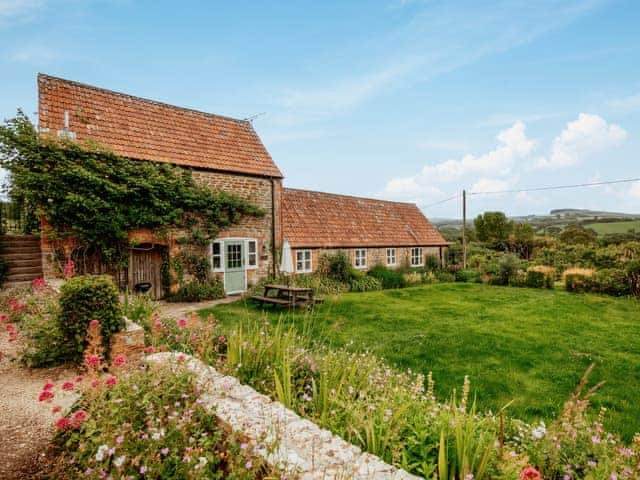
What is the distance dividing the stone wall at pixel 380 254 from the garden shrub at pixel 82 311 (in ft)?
36.2

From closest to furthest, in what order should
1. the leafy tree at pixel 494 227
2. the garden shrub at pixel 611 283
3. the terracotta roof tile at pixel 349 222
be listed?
the garden shrub at pixel 611 283 < the terracotta roof tile at pixel 349 222 < the leafy tree at pixel 494 227

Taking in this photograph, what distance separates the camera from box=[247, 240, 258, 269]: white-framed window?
14695mm

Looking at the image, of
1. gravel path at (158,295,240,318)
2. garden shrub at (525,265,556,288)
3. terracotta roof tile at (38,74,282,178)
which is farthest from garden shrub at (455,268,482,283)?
gravel path at (158,295,240,318)

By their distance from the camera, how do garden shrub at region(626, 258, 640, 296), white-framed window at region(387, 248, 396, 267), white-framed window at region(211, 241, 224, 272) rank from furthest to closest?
white-framed window at region(387, 248, 396, 267), garden shrub at region(626, 258, 640, 296), white-framed window at region(211, 241, 224, 272)

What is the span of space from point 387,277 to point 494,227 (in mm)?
28555

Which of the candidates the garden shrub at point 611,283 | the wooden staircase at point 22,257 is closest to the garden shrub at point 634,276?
the garden shrub at point 611,283

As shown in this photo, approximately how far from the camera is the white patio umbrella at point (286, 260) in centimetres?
1501

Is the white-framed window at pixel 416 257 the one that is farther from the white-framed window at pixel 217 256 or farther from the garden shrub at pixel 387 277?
the white-framed window at pixel 217 256

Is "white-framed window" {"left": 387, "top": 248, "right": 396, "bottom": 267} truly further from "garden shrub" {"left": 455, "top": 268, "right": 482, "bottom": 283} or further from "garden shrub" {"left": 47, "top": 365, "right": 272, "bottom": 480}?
"garden shrub" {"left": 47, "top": 365, "right": 272, "bottom": 480}

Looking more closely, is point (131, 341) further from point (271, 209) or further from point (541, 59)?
point (541, 59)

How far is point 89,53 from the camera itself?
9000 mm

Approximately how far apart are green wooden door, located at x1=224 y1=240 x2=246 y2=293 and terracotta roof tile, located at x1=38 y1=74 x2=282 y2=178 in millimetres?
3216

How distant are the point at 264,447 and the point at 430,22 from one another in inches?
353

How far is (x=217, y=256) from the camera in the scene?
13.9m
